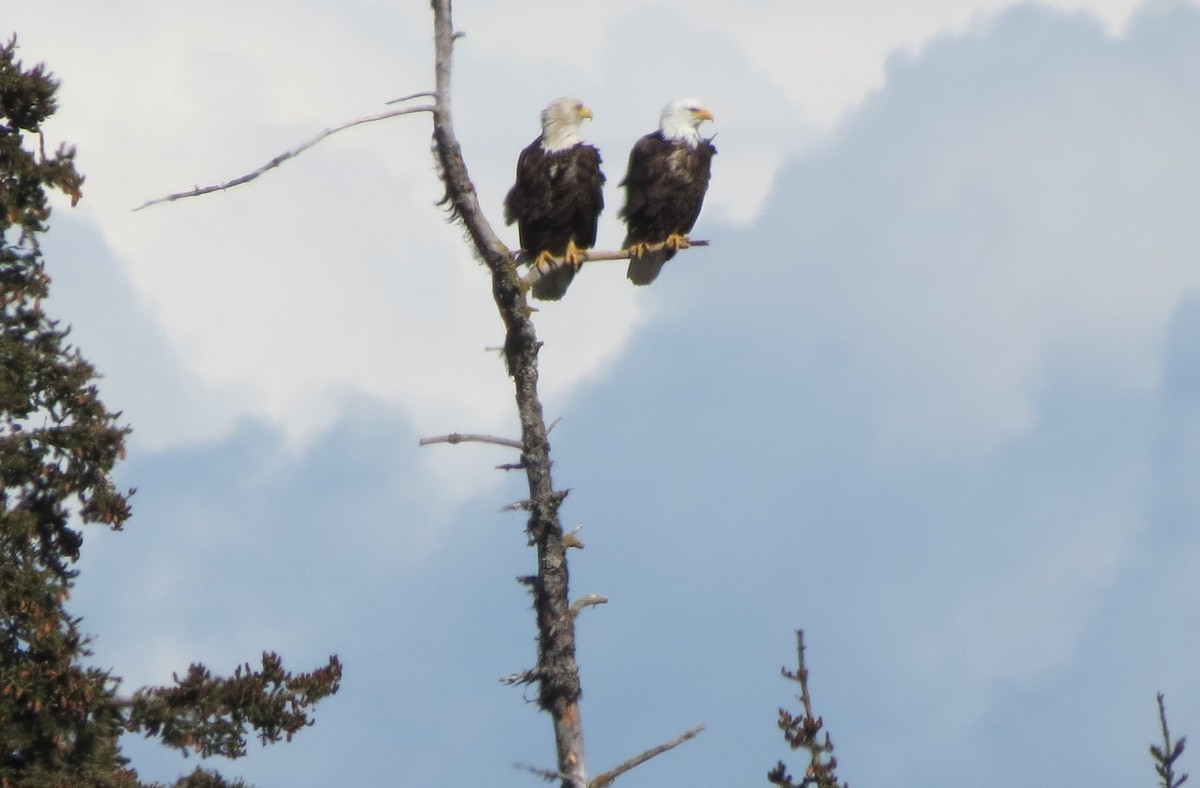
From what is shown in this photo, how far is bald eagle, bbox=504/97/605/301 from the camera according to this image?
1425 centimetres

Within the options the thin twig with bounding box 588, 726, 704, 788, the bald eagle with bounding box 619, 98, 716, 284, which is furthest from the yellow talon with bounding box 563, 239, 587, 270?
the thin twig with bounding box 588, 726, 704, 788

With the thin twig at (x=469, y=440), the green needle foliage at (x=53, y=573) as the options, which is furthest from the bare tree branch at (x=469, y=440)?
the green needle foliage at (x=53, y=573)

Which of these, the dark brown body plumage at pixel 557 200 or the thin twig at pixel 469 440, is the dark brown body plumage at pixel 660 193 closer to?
the dark brown body plumage at pixel 557 200

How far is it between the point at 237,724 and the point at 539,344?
4173 millimetres

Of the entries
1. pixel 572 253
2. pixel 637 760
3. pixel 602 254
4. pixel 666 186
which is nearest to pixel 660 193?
pixel 666 186

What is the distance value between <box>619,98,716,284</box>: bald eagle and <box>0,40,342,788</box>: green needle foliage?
485cm

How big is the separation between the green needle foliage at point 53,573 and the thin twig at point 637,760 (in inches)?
141

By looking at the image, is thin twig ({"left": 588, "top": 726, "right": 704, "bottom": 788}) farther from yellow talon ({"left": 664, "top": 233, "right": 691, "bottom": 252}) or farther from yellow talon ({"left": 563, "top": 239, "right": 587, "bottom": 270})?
yellow talon ({"left": 664, "top": 233, "right": 691, "bottom": 252})

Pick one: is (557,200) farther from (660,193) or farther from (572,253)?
(660,193)

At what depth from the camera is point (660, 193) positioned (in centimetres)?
1509

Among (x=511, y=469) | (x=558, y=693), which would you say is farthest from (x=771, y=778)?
(x=511, y=469)

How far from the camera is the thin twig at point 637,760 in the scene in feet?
30.3

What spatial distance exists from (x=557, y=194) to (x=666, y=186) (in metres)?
1.30

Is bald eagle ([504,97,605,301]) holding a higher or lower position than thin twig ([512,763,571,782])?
higher
